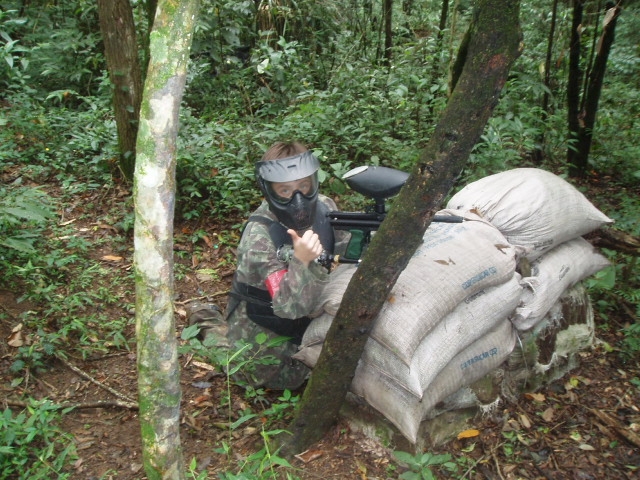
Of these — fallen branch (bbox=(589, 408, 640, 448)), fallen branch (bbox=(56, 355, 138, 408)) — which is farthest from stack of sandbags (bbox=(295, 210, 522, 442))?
fallen branch (bbox=(56, 355, 138, 408))

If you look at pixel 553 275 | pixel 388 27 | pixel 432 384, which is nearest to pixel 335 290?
pixel 432 384

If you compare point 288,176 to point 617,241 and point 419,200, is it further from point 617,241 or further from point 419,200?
point 617,241

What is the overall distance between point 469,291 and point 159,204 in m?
1.82

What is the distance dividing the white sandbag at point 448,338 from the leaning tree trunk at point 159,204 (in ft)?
3.76

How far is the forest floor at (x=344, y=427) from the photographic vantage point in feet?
9.39

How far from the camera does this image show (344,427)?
10.1ft

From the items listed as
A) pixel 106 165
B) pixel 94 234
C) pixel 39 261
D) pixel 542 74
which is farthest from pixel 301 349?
pixel 542 74

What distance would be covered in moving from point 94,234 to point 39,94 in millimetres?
2849

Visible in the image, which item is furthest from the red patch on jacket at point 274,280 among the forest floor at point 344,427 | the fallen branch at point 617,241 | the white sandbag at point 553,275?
the fallen branch at point 617,241

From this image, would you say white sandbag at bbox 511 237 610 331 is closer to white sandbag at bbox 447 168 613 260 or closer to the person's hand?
white sandbag at bbox 447 168 613 260

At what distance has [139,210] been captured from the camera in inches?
75.5

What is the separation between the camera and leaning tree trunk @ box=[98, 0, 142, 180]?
4789 millimetres

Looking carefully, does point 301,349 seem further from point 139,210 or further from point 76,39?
point 76,39

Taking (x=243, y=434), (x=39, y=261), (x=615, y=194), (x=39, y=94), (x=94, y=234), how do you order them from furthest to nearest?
1. (x=39, y=94)
2. (x=615, y=194)
3. (x=94, y=234)
4. (x=39, y=261)
5. (x=243, y=434)
